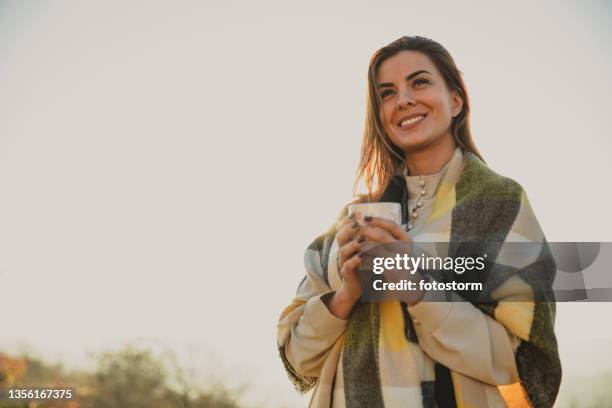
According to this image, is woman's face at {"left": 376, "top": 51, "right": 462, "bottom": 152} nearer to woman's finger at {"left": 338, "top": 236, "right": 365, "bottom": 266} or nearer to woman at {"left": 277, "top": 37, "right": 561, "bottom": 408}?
woman at {"left": 277, "top": 37, "right": 561, "bottom": 408}

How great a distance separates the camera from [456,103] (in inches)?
77.5

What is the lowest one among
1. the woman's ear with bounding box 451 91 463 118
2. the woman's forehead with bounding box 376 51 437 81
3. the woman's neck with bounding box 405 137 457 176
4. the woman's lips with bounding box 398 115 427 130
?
the woman's neck with bounding box 405 137 457 176

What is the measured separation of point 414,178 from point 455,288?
0.45 m

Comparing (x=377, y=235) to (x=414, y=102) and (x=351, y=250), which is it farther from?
(x=414, y=102)

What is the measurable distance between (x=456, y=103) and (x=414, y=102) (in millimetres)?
203

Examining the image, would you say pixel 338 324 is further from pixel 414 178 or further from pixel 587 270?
pixel 587 270

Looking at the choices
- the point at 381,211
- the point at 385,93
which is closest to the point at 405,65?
the point at 385,93

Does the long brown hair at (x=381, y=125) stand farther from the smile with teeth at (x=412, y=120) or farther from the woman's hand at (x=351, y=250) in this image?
the woman's hand at (x=351, y=250)

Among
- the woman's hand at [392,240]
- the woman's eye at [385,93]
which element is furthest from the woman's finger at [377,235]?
the woman's eye at [385,93]

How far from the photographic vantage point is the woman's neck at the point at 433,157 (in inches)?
73.6

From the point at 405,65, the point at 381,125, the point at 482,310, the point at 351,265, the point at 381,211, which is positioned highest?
the point at 405,65

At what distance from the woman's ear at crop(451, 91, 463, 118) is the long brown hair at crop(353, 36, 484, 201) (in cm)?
1

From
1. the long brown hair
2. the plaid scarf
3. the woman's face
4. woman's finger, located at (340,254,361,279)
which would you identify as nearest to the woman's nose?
the woman's face

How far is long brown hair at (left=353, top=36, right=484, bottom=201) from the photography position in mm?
1945
